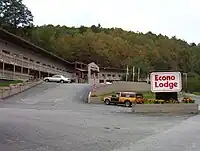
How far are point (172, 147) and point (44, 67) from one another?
239 ft

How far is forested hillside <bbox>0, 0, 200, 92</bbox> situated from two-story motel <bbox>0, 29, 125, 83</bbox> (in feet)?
29.9

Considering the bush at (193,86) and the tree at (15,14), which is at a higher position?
the tree at (15,14)

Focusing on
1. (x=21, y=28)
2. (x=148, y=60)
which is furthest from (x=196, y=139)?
(x=148, y=60)

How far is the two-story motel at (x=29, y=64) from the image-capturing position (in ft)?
204

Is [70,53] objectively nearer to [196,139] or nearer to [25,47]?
[25,47]

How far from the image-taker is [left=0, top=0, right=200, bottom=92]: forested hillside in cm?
10212

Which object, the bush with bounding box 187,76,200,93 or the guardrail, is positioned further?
the bush with bounding box 187,76,200,93

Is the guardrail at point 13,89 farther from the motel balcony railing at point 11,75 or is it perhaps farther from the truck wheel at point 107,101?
the truck wheel at point 107,101

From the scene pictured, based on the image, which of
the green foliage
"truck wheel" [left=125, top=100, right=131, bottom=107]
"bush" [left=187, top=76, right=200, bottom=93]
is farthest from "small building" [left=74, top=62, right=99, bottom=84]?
"truck wheel" [left=125, top=100, right=131, bottom=107]

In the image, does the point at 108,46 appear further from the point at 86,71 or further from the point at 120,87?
the point at 120,87

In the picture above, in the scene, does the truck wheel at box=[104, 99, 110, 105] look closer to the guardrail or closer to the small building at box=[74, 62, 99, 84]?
the guardrail

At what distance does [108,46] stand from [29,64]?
59.6 m

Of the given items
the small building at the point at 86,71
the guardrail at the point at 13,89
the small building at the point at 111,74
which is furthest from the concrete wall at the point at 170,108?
the small building at the point at 111,74

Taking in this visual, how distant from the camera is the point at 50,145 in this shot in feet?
35.8
